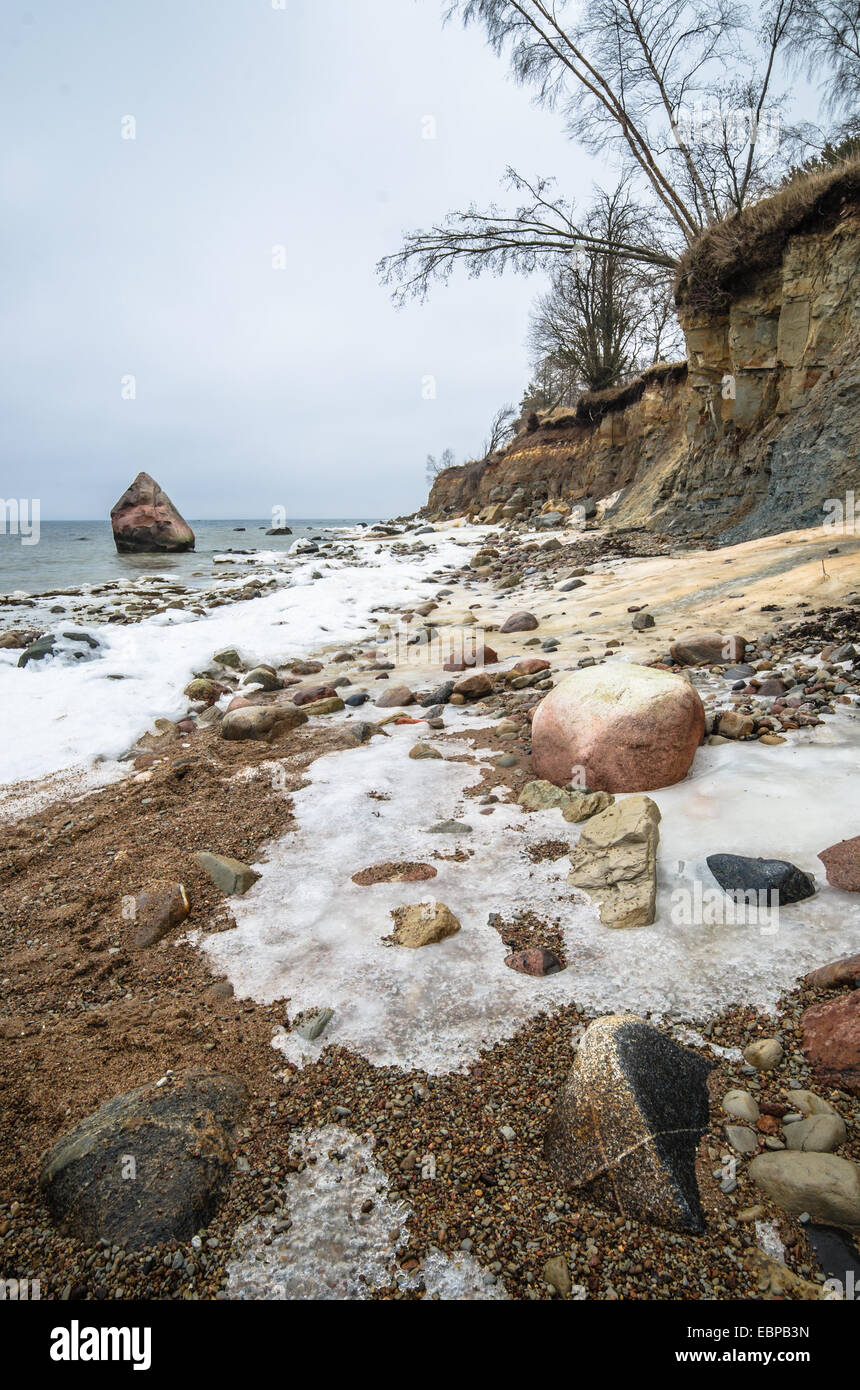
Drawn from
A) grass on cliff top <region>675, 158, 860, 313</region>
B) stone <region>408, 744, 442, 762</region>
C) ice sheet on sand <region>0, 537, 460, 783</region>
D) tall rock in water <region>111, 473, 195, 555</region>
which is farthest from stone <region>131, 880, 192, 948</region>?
tall rock in water <region>111, 473, 195, 555</region>

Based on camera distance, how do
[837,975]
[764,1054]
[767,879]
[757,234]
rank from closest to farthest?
[764,1054] → [837,975] → [767,879] → [757,234]

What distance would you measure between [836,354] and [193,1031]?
386 inches

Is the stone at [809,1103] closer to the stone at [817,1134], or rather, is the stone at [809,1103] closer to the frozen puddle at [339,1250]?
the stone at [817,1134]

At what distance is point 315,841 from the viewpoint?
3.14 m

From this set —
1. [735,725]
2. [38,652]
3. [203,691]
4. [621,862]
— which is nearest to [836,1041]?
[621,862]

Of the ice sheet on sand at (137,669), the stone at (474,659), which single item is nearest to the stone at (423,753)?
the stone at (474,659)

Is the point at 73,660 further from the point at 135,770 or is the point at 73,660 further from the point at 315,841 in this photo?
the point at 315,841

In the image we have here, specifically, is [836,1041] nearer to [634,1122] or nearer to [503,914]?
[634,1122]

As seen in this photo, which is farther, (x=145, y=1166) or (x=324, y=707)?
(x=324, y=707)

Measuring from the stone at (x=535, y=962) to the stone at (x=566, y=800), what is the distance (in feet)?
3.14

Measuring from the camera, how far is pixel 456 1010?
2018mm

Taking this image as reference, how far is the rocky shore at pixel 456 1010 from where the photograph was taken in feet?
4.47

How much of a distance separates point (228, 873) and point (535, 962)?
137cm
